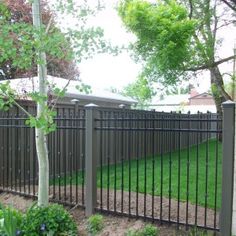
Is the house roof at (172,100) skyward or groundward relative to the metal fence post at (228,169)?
skyward

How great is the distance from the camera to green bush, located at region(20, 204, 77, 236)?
4258 mm

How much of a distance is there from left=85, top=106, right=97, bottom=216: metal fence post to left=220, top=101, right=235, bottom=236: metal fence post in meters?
1.87

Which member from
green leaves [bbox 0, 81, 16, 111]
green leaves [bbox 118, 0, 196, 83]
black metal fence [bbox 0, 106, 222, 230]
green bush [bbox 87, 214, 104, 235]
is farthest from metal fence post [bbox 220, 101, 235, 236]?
green leaves [bbox 118, 0, 196, 83]

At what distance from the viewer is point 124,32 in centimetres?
831

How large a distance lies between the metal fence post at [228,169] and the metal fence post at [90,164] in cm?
187

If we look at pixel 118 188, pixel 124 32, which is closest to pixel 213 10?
pixel 124 32

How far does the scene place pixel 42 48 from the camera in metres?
4.26

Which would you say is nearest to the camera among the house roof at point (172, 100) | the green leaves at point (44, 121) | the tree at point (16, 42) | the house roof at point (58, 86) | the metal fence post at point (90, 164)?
the green leaves at point (44, 121)

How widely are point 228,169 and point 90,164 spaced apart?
2010 millimetres

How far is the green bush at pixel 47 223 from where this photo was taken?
4258mm

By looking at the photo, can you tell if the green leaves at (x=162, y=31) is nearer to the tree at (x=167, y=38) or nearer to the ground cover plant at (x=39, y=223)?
the tree at (x=167, y=38)

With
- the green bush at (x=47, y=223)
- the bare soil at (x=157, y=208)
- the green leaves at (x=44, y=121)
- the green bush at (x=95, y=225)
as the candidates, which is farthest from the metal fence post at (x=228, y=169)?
the green leaves at (x=44, y=121)

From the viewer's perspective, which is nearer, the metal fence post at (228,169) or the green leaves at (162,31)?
the metal fence post at (228,169)

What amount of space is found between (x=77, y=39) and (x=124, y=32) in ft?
13.0
